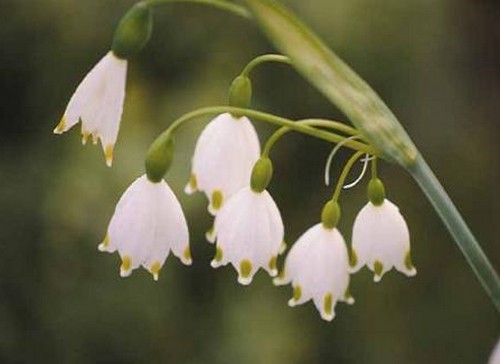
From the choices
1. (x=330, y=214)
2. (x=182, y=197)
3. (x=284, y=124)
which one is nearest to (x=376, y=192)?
(x=330, y=214)

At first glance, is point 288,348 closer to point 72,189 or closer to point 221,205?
point 72,189

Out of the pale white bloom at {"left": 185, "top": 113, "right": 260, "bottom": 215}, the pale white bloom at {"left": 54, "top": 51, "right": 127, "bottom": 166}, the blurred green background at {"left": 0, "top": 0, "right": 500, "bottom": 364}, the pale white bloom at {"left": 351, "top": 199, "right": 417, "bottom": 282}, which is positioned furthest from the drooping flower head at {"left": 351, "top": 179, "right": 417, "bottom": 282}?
the blurred green background at {"left": 0, "top": 0, "right": 500, "bottom": 364}

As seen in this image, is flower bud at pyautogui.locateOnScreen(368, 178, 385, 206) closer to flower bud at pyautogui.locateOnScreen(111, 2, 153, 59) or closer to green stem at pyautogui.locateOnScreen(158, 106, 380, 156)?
green stem at pyautogui.locateOnScreen(158, 106, 380, 156)

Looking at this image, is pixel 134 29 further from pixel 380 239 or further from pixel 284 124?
pixel 380 239

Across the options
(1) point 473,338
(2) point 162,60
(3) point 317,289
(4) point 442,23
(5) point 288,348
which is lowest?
(1) point 473,338

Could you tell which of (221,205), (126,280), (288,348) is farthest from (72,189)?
(221,205)

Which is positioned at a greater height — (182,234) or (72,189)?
(72,189)
